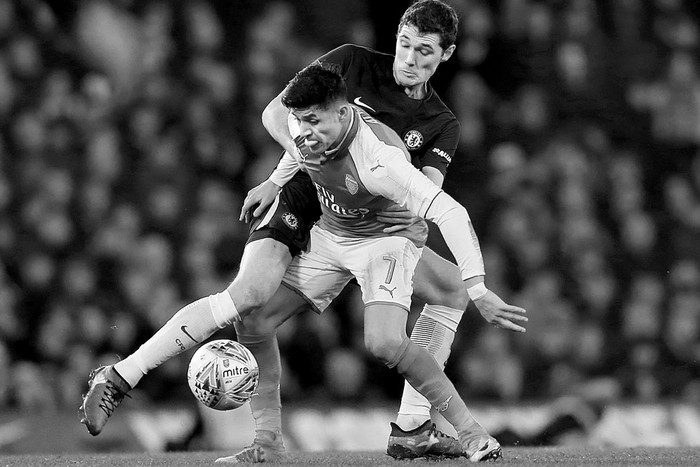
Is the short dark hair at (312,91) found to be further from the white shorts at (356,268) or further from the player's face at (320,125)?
the white shorts at (356,268)

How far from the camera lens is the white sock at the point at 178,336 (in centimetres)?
419

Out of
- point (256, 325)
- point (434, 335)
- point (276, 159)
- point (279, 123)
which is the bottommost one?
point (434, 335)

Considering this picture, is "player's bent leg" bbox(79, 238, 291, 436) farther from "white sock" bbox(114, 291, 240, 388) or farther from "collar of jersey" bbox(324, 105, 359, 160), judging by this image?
"collar of jersey" bbox(324, 105, 359, 160)

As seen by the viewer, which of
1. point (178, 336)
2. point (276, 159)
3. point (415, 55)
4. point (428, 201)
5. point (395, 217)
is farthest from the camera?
point (276, 159)

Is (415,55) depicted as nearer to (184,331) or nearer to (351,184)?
(351,184)

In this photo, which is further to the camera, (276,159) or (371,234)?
(276,159)

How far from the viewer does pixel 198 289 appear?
23.5 feet

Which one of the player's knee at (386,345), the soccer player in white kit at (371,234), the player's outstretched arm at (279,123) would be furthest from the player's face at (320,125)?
the player's knee at (386,345)

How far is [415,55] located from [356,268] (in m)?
0.97

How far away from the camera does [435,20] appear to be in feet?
15.2

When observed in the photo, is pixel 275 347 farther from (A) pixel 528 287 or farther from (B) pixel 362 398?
(A) pixel 528 287

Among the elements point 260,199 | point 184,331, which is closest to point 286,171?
point 260,199

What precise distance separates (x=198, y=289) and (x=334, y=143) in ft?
10.6

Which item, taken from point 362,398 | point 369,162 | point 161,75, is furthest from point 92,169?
point 369,162
